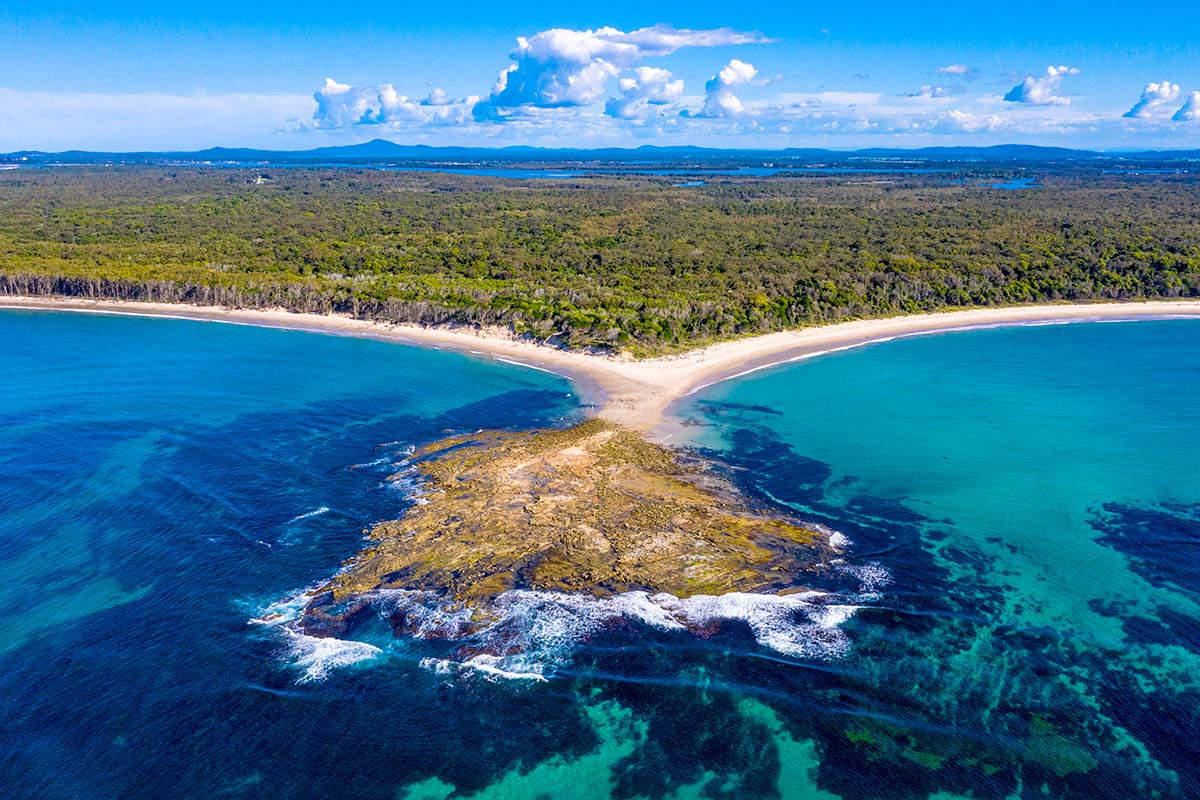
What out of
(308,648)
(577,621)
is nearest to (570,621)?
(577,621)

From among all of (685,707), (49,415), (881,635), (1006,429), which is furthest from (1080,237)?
(49,415)

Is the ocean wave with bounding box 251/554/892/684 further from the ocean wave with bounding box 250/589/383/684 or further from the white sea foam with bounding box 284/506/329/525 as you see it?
the white sea foam with bounding box 284/506/329/525

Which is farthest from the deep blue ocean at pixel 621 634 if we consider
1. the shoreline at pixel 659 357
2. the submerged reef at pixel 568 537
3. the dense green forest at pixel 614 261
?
the dense green forest at pixel 614 261

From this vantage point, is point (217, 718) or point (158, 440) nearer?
point (217, 718)

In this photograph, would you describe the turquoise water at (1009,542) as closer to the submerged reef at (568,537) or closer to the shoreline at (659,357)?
the shoreline at (659,357)

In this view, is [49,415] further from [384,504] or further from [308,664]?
[308,664]

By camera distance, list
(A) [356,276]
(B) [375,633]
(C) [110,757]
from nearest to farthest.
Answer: (C) [110,757] < (B) [375,633] < (A) [356,276]
